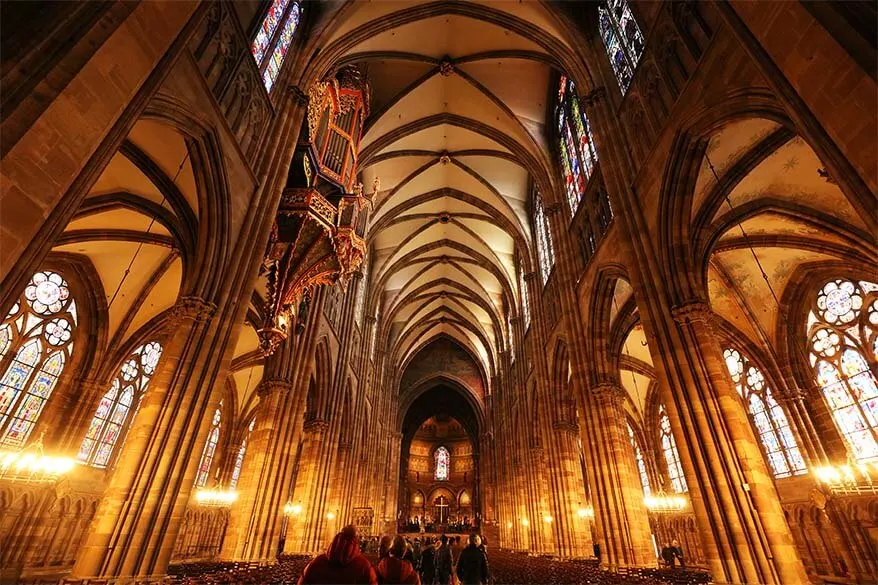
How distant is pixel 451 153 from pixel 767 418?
1677cm

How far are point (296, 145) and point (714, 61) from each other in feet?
29.2

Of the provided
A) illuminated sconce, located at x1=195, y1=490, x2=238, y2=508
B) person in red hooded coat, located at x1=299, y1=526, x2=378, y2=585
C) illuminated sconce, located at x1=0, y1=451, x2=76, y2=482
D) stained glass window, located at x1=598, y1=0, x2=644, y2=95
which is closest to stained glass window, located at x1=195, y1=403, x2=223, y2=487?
illuminated sconce, located at x1=195, y1=490, x2=238, y2=508

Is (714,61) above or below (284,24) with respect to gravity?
below

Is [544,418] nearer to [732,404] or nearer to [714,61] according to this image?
[732,404]

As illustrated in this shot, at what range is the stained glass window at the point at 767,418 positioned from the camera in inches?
551

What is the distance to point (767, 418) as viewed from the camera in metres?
14.8

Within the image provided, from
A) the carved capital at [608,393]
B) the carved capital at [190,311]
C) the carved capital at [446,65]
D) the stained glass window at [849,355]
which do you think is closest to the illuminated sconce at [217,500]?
the carved capital at [190,311]

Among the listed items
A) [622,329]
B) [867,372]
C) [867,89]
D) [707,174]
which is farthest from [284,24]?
[867,372]

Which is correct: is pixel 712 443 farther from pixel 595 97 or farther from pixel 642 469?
pixel 642 469

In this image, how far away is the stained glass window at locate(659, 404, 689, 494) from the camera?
19289mm

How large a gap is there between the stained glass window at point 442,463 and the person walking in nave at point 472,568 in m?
43.3

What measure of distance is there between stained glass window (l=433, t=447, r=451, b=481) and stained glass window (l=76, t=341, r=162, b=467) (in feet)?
117

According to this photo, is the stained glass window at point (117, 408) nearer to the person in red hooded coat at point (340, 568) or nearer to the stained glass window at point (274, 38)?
the stained glass window at point (274, 38)

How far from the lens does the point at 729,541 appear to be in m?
6.05
